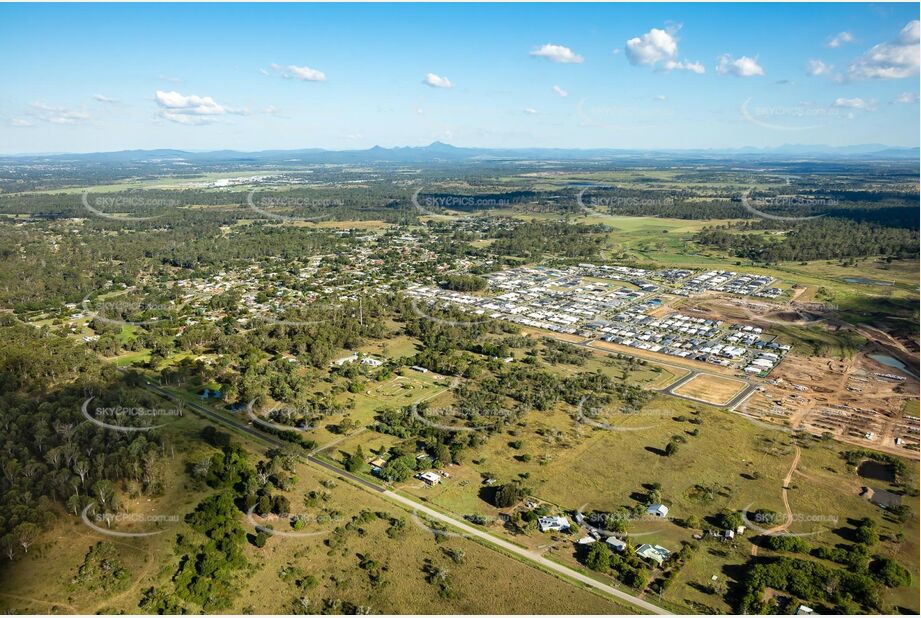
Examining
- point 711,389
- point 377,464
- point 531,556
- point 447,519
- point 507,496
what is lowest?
point 531,556

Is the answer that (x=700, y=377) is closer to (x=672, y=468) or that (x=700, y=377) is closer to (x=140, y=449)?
(x=672, y=468)

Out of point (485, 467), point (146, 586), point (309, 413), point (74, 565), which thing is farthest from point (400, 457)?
point (74, 565)

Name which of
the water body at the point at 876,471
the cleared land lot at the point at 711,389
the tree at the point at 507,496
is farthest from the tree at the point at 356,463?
the water body at the point at 876,471

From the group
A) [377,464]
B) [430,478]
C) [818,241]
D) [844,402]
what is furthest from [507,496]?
[818,241]

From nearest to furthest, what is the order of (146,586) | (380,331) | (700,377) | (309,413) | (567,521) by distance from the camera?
1. (146,586)
2. (567,521)
3. (309,413)
4. (700,377)
5. (380,331)

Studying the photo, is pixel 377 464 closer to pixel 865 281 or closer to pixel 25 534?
pixel 25 534

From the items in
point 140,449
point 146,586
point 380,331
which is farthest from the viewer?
point 380,331
